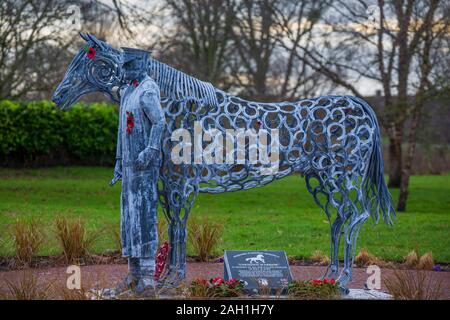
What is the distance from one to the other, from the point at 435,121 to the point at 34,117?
14.7 metres

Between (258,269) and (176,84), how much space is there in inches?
86.6

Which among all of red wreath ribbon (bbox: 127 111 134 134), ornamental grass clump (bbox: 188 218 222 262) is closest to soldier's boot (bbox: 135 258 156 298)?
red wreath ribbon (bbox: 127 111 134 134)

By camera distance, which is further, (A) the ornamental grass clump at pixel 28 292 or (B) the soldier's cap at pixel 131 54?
(B) the soldier's cap at pixel 131 54

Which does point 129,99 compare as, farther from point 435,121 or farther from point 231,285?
point 435,121

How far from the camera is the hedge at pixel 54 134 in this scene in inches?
914

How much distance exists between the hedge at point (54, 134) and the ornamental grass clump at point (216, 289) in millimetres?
17201

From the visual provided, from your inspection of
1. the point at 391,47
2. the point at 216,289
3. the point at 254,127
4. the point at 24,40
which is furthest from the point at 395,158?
the point at 216,289

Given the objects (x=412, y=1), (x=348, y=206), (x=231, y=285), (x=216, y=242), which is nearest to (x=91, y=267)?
(x=216, y=242)

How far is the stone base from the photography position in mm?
7441

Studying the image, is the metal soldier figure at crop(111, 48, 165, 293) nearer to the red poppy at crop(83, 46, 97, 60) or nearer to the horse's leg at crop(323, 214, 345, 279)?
the red poppy at crop(83, 46, 97, 60)

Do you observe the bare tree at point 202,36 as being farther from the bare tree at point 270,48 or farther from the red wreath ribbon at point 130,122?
the red wreath ribbon at point 130,122

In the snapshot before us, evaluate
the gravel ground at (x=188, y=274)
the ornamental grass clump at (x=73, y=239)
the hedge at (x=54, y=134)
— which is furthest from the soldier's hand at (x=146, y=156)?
the hedge at (x=54, y=134)

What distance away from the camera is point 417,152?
28.7 meters

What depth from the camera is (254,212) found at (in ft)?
52.5
